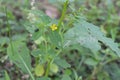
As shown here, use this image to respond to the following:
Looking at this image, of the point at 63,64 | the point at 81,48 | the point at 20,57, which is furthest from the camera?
the point at 81,48

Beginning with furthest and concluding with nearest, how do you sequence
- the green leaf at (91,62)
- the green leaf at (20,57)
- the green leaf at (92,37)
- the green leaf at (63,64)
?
the green leaf at (91,62), the green leaf at (20,57), the green leaf at (63,64), the green leaf at (92,37)

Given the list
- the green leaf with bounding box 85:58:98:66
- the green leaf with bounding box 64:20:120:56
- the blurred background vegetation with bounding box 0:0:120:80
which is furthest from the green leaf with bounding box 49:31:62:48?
the green leaf with bounding box 85:58:98:66

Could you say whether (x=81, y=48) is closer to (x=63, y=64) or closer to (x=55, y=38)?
(x=63, y=64)

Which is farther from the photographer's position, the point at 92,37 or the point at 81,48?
the point at 81,48

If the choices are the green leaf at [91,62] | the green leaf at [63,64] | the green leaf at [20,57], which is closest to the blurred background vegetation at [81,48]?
the green leaf at [91,62]

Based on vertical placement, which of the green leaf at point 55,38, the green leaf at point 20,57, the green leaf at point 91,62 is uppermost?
the green leaf at point 55,38

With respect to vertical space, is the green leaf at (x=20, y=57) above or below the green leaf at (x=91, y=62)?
above

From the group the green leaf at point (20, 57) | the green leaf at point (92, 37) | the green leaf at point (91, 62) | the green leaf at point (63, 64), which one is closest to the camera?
the green leaf at point (92, 37)

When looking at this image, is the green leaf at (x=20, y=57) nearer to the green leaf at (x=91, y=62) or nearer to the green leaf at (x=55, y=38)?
the green leaf at (x=55, y=38)

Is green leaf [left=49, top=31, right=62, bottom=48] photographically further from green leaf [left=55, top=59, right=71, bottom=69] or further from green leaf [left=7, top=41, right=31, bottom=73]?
green leaf [left=7, top=41, right=31, bottom=73]

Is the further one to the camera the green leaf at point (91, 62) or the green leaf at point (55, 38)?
the green leaf at point (91, 62)

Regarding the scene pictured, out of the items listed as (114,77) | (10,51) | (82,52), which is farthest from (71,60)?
(10,51)

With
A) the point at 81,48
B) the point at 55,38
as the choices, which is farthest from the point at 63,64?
the point at 81,48
